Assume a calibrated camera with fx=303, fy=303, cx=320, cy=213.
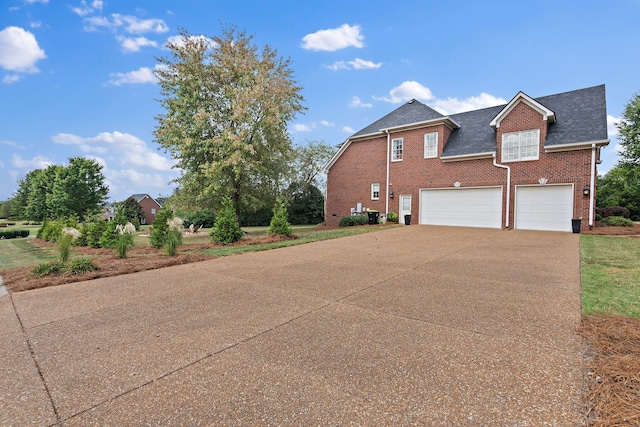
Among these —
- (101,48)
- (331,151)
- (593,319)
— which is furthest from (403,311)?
(331,151)

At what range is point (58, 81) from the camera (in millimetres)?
14078

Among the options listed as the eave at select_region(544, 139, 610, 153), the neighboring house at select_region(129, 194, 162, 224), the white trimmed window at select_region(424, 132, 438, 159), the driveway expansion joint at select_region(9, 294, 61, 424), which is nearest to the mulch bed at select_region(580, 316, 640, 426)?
the driveway expansion joint at select_region(9, 294, 61, 424)

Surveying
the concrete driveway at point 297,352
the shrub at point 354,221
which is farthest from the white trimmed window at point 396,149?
the concrete driveway at point 297,352

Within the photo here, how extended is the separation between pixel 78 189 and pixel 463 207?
36411 millimetres

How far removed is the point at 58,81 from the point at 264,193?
35.2ft

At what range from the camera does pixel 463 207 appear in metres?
16.5

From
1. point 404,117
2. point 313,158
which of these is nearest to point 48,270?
point 404,117

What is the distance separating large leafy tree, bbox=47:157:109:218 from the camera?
30.9 m

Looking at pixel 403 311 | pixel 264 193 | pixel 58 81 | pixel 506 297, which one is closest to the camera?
pixel 403 311

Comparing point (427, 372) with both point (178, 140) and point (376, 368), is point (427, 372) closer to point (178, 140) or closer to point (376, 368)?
point (376, 368)

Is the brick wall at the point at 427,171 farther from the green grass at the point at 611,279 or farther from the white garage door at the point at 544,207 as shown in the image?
the green grass at the point at 611,279

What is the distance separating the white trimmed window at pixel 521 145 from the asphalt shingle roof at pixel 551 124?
0.50m

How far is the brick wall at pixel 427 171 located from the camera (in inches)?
534

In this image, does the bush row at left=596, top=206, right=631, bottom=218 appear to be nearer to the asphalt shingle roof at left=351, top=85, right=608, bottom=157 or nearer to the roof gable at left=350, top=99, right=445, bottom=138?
the asphalt shingle roof at left=351, top=85, right=608, bottom=157
